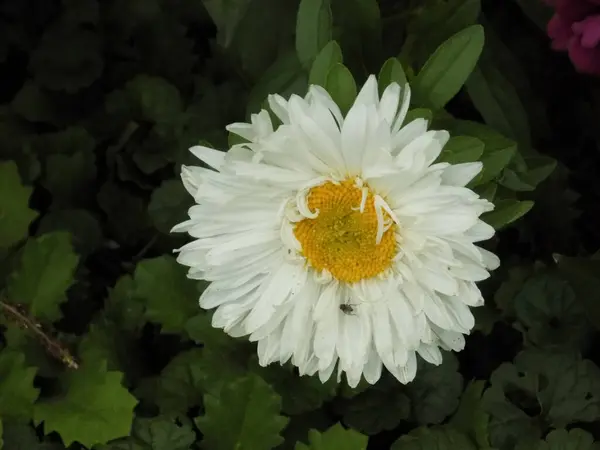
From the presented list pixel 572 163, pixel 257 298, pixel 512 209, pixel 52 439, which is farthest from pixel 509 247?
pixel 52 439

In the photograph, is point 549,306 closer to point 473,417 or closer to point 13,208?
point 473,417

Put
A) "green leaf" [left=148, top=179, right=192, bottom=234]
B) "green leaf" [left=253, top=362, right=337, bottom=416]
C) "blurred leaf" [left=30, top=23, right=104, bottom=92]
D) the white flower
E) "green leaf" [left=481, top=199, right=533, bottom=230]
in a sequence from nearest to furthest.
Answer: the white flower < "green leaf" [left=481, top=199, right=533, bottom=230] < "green leaf" [left=253, top=362, right=337, bottom=416] < "green leaf" [left=148, top=179, right=192, bottom=234] < "blurred leaf" [left=30, top=23, right=104, bottom=92]

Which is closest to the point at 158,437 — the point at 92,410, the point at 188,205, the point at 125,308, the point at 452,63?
the point at 92,410

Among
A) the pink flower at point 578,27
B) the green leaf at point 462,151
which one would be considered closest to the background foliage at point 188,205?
the green leaf at point 462,151

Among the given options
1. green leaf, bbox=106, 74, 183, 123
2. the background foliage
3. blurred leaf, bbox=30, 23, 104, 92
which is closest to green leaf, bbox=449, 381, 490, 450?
the background foliage

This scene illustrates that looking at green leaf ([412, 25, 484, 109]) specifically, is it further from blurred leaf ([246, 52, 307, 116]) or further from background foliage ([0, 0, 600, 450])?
blurred leaf ([246, 52, 307, 116])

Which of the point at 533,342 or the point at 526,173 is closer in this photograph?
the point at 526,173

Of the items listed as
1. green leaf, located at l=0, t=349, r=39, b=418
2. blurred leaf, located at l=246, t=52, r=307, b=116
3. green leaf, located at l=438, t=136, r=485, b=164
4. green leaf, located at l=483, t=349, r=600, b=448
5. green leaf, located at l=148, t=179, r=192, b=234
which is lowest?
green leaf, located at l=483, t=349, r=600, b=448

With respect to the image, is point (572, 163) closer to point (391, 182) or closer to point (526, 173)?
point (526, 173)
